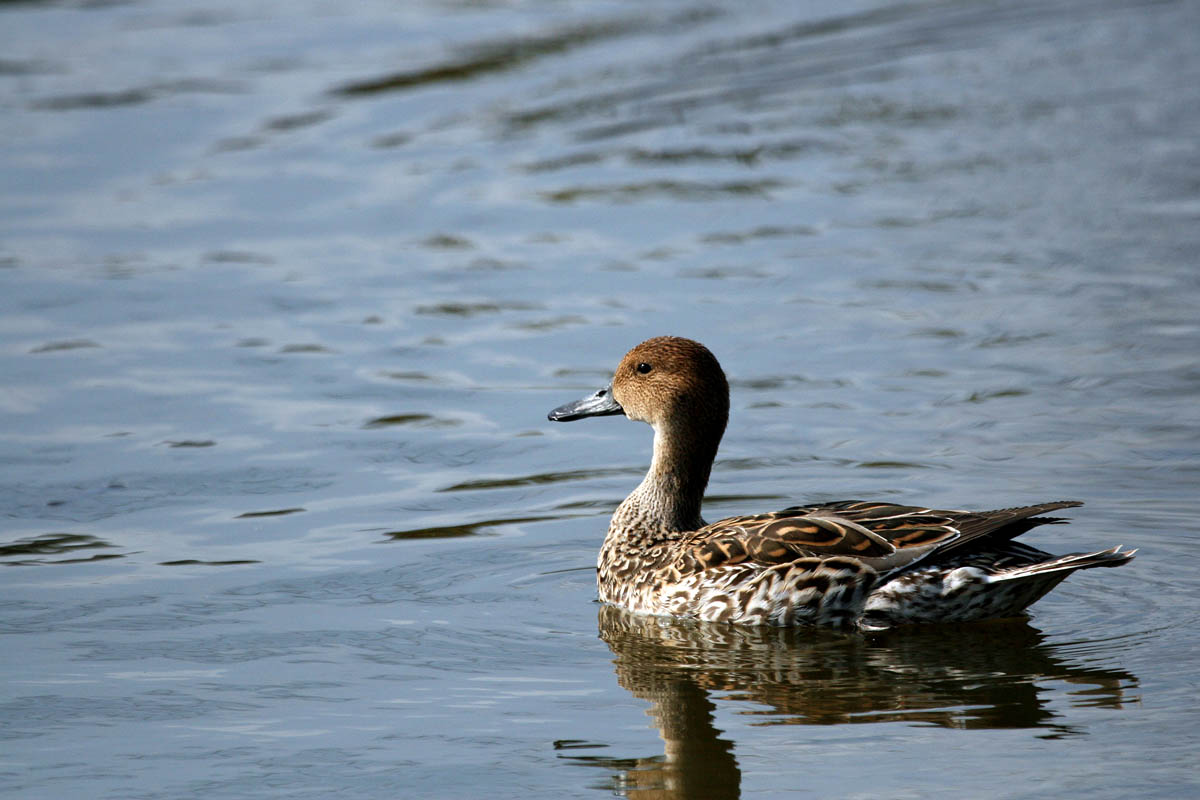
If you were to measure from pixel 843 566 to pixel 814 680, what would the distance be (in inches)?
25.2

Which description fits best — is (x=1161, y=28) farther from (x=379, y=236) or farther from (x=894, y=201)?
(x=379, y=236)

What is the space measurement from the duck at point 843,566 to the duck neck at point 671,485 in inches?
3.4

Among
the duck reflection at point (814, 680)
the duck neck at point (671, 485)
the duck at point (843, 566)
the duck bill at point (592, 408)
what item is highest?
the duck bill at point (592, 408)

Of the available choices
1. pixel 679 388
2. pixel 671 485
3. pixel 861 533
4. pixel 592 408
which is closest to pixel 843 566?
pixel 861 533

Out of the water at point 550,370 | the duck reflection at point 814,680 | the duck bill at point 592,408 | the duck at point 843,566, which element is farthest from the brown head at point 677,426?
the duck reflection at point 814,680

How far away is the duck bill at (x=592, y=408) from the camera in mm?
9305

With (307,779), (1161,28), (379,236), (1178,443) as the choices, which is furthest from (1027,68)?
(307,779)

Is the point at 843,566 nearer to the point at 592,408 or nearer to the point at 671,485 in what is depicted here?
the point at 671,485

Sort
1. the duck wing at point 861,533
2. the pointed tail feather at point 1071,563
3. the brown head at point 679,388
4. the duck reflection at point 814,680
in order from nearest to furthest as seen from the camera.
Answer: the duck reflection at point 814,680 → the pointed tail feather at point 1071,563 → the duck wing at point 861,533 → the brown head at point 679,388

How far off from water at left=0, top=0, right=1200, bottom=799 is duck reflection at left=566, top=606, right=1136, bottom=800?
0.03 metres

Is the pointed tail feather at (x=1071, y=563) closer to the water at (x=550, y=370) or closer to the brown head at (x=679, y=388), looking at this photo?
the water at (x=550, y=370)

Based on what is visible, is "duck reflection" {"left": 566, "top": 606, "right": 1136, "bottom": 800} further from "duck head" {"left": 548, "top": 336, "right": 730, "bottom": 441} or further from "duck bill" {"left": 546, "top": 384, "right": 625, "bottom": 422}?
"duck bill" {"left": 546, "top": 384, "right": 625, "bottom": 422}

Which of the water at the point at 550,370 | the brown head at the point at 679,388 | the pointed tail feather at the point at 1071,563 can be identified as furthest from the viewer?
the brown head at the point at 679,388

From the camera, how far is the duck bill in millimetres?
9305
